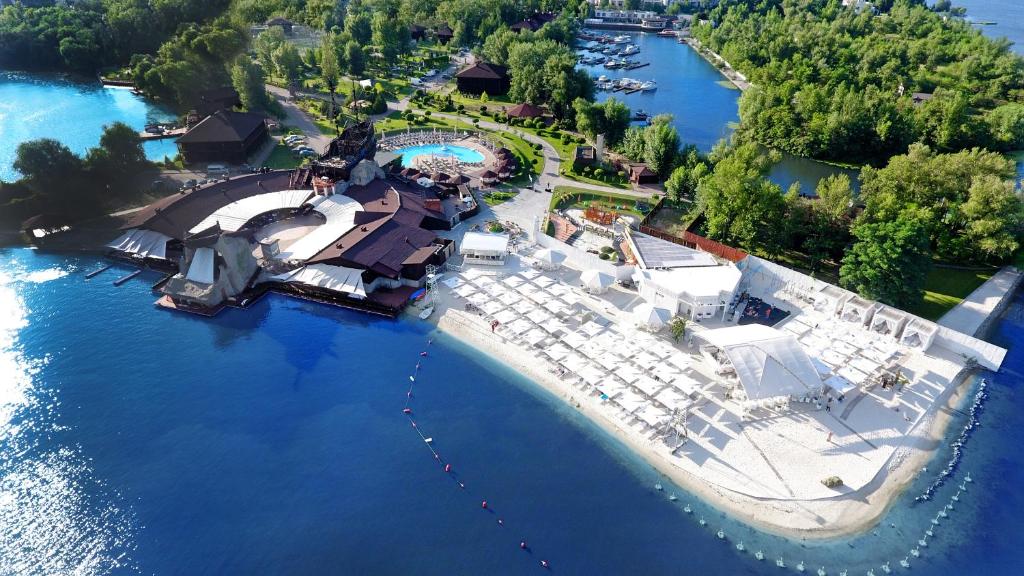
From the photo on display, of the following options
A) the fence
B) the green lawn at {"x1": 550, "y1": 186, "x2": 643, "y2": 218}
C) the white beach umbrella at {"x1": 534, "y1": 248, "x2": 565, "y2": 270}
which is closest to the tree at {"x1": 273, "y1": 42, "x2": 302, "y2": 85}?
the green lawn at {"x1": 550, "y1": 186, "x2": 643, "y2": 218}

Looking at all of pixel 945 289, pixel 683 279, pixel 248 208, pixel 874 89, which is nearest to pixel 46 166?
pixel 248 208

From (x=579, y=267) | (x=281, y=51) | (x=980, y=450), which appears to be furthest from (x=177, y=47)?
(x=980, y=450)

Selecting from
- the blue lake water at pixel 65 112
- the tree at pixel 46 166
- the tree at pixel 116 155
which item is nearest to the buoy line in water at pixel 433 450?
the tree at pixel 46 166

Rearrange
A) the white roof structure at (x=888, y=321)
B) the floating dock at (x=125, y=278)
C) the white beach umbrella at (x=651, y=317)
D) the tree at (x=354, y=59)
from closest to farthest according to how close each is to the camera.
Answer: the white roof structure at (x=888, y=321) < the white beach umbrella at (x=651, y=317) < the floating dock at (x=125, y=278) < the tree at (x=354, y=59)

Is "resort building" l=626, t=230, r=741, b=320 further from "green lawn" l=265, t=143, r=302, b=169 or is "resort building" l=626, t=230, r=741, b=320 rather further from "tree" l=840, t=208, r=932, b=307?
"green lawn" l=265, t=143, r=302, b=169

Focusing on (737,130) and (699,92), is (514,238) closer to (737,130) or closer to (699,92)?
(737,130)

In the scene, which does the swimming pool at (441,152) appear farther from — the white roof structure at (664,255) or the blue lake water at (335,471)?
the blue lake water at (335,471)
